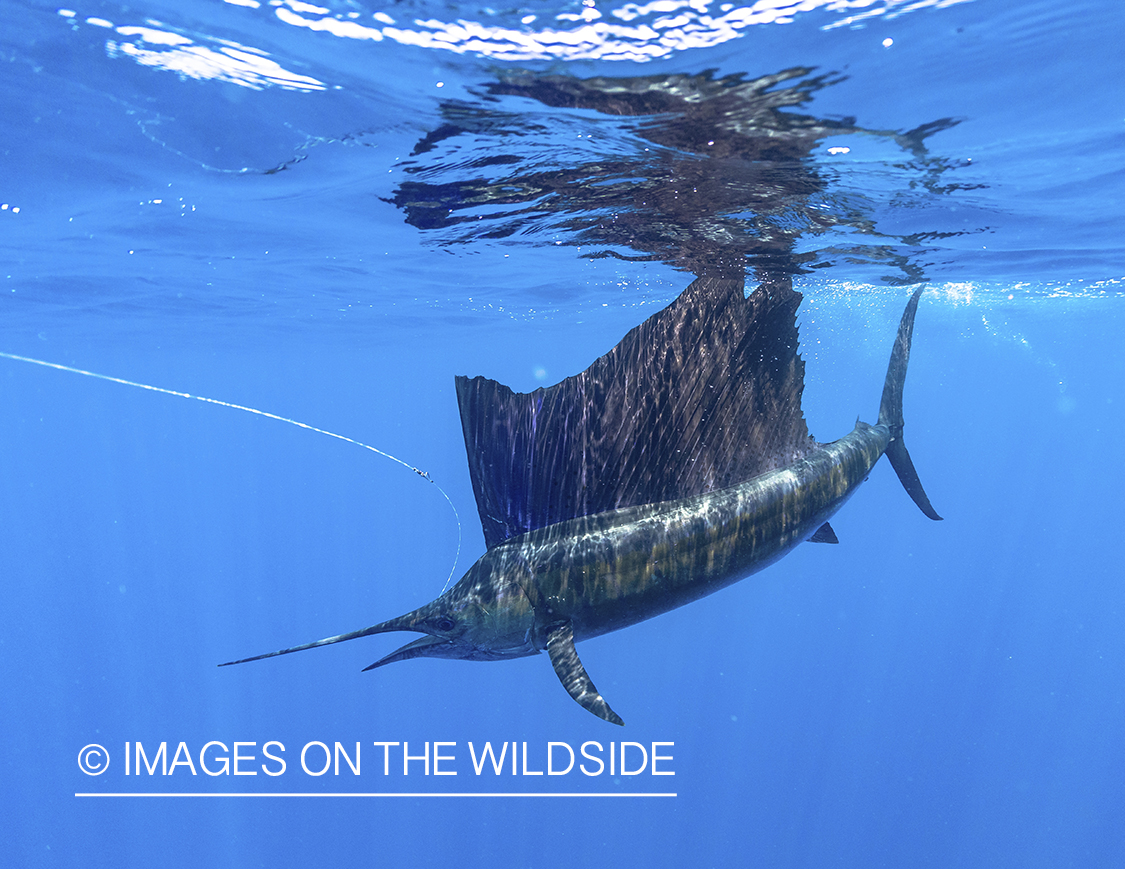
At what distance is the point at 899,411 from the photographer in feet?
18.3

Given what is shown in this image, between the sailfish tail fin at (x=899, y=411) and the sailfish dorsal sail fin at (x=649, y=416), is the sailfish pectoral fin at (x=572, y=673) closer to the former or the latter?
the sailfish dorsal sail fin at (x=649, y=416)

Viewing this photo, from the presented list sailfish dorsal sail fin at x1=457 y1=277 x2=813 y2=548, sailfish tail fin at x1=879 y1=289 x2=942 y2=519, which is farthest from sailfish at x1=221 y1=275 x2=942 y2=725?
sailfish tail fin at x1=879 y1=289 x2=942 y2=519

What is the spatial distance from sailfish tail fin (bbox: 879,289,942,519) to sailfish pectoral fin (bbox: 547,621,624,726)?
12.3 feet

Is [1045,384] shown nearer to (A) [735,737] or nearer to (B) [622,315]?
(A) [735,737]

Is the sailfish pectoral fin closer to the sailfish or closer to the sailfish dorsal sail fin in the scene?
the sailfish

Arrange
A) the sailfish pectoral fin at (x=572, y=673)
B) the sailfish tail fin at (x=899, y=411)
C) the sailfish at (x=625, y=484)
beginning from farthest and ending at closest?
1. the sailfish tail fin at (x=899, y=411)
2. the sailfish at (x=625, y=484)
3. the sailfish pectoral fin at (x=572, y=673)

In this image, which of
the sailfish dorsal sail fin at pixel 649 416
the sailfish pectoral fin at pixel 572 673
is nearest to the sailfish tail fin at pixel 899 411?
the sailfish dorsal sail fin at pixel 649 416

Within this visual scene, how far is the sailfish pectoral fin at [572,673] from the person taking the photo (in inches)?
101

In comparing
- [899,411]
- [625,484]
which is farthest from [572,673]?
[899,411]

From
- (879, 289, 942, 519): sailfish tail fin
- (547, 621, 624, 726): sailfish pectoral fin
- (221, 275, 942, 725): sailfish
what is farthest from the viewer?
(879, 289, 942, 519): sailfish tail fin

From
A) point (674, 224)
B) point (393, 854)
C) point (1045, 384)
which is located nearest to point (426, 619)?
point (674, 224)

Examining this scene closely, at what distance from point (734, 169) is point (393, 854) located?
109 ft

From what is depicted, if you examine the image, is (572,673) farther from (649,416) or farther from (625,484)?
(649,416)

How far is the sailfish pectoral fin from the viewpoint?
257cm
